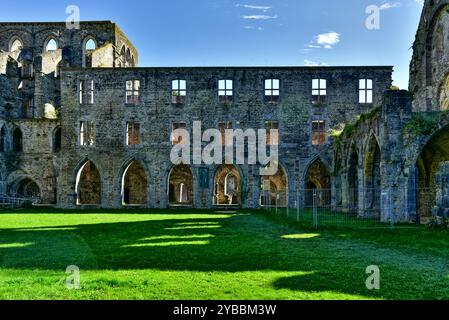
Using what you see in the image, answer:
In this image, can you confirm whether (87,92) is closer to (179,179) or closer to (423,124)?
(179,179)

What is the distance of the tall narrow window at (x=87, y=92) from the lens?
3269 cm

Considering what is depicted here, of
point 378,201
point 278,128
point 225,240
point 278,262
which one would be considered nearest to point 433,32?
point 278,128

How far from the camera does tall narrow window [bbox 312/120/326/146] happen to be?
30984 millimetres

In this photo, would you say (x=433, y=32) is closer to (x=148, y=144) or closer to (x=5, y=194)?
(x=148, y=144)

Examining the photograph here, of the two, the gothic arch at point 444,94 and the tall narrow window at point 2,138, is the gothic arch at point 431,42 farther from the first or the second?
the tall narrow window at point 2,138

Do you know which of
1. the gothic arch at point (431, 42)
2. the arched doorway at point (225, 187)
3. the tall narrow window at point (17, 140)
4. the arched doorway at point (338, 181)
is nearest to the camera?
the arched doorway at point (338, 181)

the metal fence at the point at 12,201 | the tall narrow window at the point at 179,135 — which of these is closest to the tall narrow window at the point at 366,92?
the tall narrow window at the point at 179,135

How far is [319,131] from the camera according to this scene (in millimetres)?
31062

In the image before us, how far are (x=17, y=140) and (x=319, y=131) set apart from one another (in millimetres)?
23688

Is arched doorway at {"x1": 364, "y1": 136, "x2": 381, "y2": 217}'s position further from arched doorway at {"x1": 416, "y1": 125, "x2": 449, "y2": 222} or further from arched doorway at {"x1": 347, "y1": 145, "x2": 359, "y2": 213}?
arched doorway at {"x1": 347, "y1": 145, "x2": 359, "y2": 213}

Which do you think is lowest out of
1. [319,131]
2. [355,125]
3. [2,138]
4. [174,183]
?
[174,183]

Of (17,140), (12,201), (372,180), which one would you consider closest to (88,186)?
(12,201)

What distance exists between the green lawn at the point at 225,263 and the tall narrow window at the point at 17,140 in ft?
73.8

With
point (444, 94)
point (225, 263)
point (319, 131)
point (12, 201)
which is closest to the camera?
point (225, 263)
